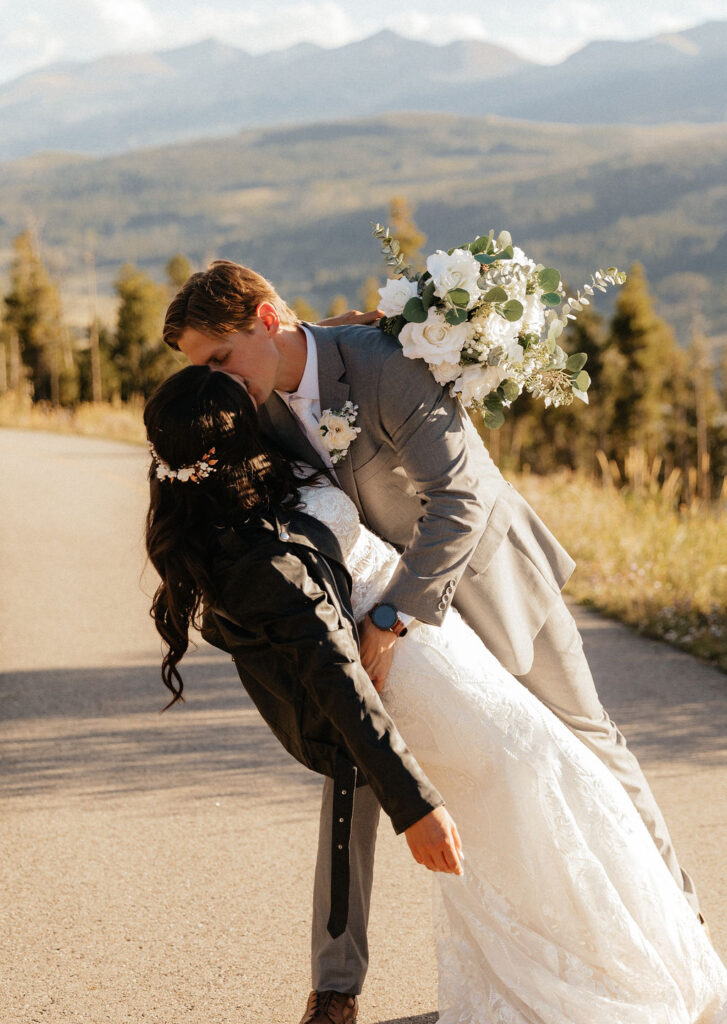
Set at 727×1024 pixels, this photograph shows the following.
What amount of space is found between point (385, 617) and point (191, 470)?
594 millimetres

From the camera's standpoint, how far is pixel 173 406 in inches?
106

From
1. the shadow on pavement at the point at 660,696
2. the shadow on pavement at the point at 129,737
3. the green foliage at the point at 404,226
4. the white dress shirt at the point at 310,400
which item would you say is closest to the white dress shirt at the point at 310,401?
the white dress shirt at the point at 310,400

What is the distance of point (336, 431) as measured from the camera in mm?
2924

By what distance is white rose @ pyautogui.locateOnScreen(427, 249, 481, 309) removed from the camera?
3.04m

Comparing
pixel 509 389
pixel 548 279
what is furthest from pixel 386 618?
pixel 548 279

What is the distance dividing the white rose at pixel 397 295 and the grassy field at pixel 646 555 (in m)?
4.17

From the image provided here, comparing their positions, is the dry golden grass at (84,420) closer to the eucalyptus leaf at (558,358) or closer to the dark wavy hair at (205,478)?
the eucalyptus leaf at (558,358)

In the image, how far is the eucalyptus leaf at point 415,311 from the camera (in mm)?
2996

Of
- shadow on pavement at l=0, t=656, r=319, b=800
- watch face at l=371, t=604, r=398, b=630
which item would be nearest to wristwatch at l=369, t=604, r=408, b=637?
watch face at l=371, t=604, r=398, b=630

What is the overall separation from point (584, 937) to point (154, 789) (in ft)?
8.16

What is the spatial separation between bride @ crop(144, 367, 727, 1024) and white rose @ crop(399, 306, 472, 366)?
0.42 meters

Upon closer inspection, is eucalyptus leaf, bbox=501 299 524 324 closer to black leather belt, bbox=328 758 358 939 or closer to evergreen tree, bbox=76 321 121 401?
black leather belt, bbox=328 758 358 939

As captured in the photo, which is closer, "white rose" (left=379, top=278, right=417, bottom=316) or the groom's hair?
the groom's hair

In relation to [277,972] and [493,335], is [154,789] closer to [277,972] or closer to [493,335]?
[277,972]
